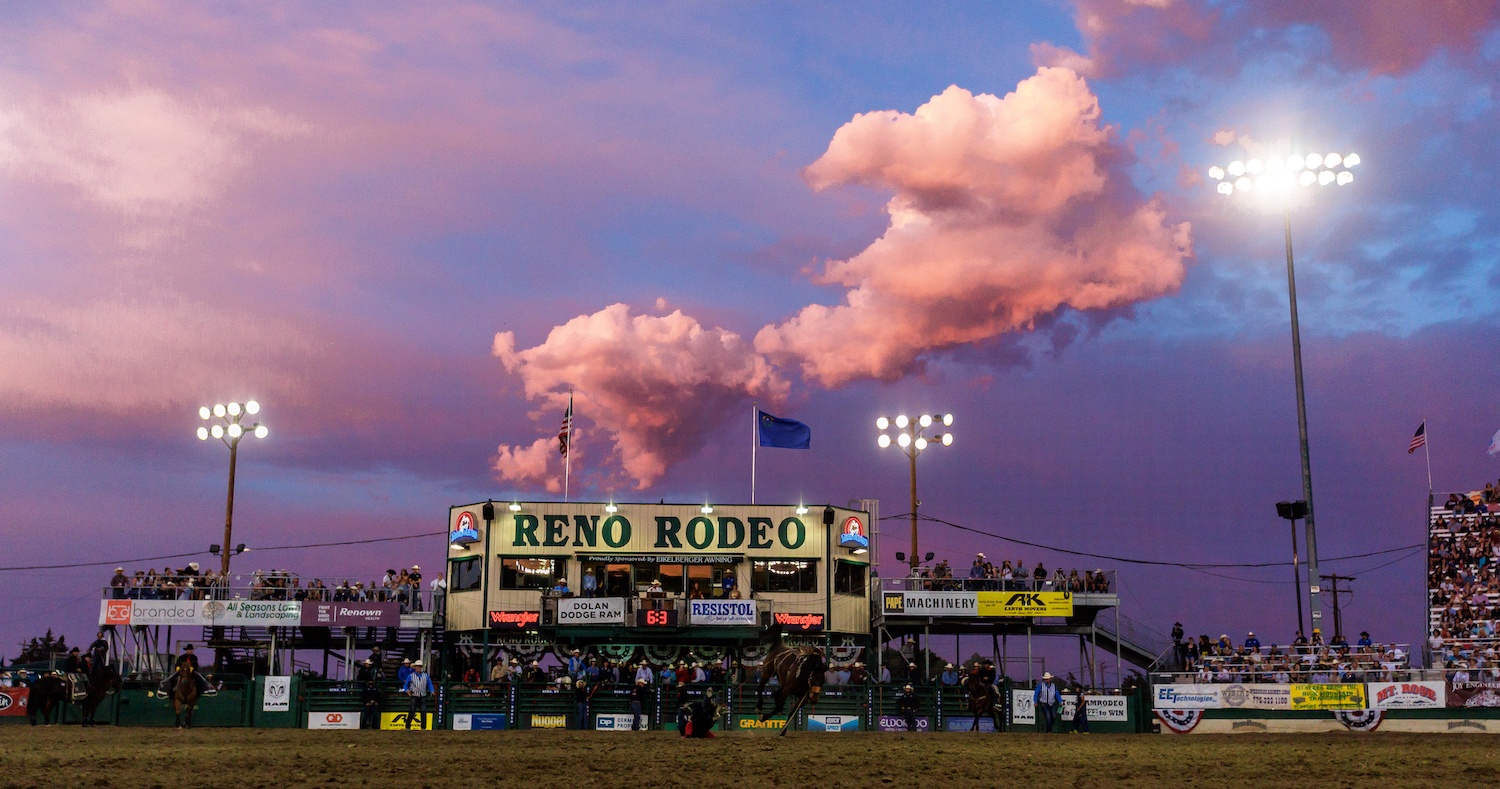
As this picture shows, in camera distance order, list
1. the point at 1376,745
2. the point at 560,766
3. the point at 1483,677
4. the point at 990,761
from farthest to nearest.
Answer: the point at 1483,677 → the point at 1376,745 → the point at 990,761 → the point at 560,766

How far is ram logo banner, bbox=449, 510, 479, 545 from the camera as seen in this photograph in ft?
155

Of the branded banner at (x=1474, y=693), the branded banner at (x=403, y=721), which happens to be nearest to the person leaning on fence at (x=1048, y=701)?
the branded banner at (x=1474, y=693)

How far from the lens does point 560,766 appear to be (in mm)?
19844

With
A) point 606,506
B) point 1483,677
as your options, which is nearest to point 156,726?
point 606,506

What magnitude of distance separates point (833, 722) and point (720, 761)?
674 inches

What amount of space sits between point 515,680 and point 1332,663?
73.4ft

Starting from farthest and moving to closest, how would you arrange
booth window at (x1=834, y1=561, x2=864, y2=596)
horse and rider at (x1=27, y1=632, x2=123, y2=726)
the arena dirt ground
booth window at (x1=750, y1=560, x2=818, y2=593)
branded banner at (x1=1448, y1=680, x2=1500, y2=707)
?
1. booth window at (x1=834, y1=561, x2=864, y2=596)
2. booth window at (x1=750, y1=560, x2=818, y2=593)
3. horse and rider at (x1=27, y1=632, x2=123, y2=726)
4. branded banner at (x1=1448, y1=680, x2=1500, y2=707)
5. the arena dirt ground

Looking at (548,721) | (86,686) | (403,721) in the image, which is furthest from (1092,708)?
(86,686)

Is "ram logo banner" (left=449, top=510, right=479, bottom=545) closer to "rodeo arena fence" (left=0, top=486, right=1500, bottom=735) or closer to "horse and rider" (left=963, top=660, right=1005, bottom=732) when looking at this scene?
"rodeo arena fence" (left=0, top=486, right=1500, bottom=735)

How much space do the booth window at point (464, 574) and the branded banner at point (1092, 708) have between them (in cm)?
1925

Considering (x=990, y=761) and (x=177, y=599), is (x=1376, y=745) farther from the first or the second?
(x=177, y=599)

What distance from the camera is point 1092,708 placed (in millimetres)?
38469

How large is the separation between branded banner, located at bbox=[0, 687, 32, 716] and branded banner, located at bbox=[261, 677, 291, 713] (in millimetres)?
6235

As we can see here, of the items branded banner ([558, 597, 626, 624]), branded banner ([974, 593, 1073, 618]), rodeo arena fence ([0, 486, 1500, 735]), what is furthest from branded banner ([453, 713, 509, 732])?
branded banner ([974, 593, 1073, 618])
